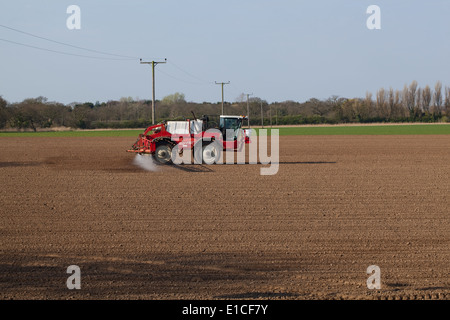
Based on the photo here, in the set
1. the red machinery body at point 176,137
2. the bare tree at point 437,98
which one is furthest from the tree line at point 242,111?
the red machinery body at point 176,137

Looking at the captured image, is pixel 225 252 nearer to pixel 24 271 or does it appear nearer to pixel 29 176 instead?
pixel 24 271

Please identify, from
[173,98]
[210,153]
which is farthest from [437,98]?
[210,153]

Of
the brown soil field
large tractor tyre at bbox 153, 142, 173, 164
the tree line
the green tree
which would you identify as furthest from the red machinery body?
the green tree

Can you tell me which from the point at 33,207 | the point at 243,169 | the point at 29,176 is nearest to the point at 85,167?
the point at 29,176

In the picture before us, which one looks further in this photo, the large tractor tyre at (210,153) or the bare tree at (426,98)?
the bare tree at (426,98)

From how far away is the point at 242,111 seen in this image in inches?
4466

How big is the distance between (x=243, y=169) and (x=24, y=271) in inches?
594

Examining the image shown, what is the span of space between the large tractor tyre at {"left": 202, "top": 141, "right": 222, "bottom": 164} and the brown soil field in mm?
4389

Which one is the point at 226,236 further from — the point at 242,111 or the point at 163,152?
the point at 242,111

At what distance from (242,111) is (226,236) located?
337ft

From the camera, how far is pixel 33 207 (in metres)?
14.5

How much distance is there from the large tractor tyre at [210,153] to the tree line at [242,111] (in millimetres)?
50874

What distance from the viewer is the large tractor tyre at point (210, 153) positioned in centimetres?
2548

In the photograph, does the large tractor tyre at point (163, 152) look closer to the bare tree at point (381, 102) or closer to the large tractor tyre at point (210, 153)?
the large tractor tyre at point (210, 153)
